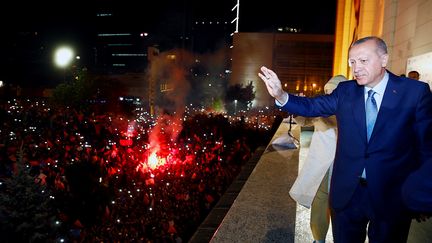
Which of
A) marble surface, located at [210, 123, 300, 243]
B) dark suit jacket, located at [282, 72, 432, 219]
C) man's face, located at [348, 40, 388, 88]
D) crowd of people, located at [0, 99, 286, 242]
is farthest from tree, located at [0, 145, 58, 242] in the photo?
man's face, located at [348, 40, 388, 88]

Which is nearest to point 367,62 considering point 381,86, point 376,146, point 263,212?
point 381,86

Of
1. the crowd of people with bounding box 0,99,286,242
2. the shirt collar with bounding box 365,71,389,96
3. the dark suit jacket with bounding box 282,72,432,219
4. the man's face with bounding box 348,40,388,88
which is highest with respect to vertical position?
the man's face with bounding box 348,40,388,88

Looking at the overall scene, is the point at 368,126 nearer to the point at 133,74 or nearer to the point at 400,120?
the point at 400,120

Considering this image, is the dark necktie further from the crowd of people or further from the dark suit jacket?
the crowd of people

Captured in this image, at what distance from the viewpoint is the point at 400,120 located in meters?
1.90

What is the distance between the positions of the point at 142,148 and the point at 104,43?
99.8m

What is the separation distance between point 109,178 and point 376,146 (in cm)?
738

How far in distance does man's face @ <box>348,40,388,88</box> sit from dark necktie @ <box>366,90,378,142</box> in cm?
9

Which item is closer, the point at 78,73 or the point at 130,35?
the point at 78,73

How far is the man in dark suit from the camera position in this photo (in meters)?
1.91

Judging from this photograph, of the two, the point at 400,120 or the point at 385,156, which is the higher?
the point at 400,120

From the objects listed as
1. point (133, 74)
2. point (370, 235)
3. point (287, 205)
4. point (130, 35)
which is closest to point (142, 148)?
point (287, 205)

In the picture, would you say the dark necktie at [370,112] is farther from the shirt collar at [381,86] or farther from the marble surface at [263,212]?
the marble surface at [263,212]

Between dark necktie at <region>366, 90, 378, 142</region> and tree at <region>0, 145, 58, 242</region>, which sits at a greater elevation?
dark necktie at <region>366, 90, 378, 142</region>
